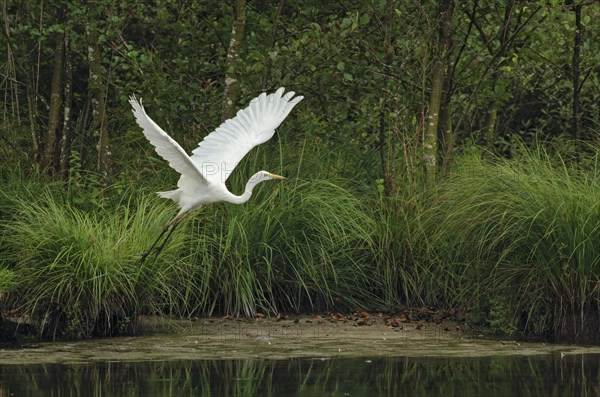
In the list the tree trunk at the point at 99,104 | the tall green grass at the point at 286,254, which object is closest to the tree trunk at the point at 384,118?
the tall green grass at the point at 286,254

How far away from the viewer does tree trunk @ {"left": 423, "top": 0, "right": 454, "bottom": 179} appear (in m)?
11.3

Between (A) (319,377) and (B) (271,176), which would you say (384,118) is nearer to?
(B) (271,176)

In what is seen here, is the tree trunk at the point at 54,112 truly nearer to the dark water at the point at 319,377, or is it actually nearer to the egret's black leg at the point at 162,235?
the egret's black leg at the point at 162,235

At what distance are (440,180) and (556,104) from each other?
442 cm

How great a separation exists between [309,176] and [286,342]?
241cm

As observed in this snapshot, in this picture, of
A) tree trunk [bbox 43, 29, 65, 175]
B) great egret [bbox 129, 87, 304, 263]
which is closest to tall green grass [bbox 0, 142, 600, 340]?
great egret [bbox 129, 87, 304, 263]

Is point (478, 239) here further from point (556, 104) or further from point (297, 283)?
point (556, 104)

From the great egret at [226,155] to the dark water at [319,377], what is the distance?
2.03 meters

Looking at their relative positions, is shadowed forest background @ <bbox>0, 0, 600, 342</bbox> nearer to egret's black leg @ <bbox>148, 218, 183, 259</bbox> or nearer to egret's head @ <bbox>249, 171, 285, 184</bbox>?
egret's black leg @ <bbox>148, 218, 183, 259</bbox>

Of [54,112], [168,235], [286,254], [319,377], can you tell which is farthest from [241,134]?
[319,377]

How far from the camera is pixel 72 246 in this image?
9359 millimetres

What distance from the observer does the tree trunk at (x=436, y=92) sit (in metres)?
11.3

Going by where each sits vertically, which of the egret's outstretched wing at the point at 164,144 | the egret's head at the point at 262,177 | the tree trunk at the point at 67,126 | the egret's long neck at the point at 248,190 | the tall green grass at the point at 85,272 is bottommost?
the tall green grass at the point at 85,272

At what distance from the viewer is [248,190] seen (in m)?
10.4
